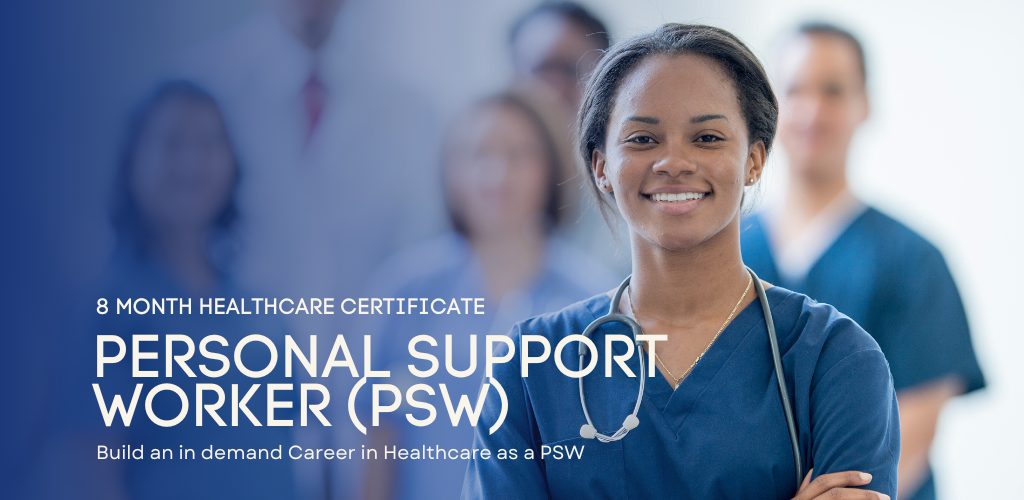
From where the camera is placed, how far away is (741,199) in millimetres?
1284

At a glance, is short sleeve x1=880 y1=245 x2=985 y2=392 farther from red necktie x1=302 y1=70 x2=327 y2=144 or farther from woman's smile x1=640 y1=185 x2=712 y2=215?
red necktie x1=302 y1=70 x2=327 y2=144

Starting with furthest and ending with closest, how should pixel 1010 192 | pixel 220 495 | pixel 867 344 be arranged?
pixel 1010 192 < pixel 220 495 < pixel 867 344

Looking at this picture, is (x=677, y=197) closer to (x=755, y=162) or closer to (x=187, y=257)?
(x=755, y=162)

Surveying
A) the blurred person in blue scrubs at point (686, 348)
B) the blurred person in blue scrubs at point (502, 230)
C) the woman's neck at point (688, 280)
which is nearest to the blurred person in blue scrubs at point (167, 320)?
the blurred person in blue scrubs at point (502, 230)

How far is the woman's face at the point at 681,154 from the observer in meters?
1.24

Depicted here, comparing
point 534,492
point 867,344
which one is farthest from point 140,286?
point 867,344

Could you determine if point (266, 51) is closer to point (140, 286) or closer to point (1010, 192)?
point (140, 286)

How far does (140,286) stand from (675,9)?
1.07 metres

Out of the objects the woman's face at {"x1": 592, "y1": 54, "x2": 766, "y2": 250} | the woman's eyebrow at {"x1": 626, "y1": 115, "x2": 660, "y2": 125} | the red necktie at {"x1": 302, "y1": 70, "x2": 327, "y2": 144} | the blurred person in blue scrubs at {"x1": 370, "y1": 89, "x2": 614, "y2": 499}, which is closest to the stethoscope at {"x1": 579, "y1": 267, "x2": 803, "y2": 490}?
the woman's face at {"x1": 592, "y1": 54, "x2": 766, "y2": 250}

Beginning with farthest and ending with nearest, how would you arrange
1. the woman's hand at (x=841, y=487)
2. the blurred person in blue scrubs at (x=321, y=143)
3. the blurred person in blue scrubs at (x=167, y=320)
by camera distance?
the blurred person in blue scrubs at (x=321, y=143)
the blurred person in blue scrubs at (x=167, y=320)
the woman's hand at (x=841, y=487)

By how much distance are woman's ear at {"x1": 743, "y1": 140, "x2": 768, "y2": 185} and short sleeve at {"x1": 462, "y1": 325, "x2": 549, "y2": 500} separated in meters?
0.33

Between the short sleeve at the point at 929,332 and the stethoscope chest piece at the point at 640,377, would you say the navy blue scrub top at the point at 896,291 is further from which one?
the stethoscope chest piece at the point at 640,377

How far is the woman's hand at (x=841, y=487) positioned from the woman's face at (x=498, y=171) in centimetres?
98

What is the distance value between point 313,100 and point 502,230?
1.36 ft
